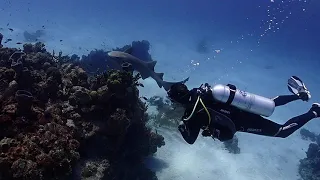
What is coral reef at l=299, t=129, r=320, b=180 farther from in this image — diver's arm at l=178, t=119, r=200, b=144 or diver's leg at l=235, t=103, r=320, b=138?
diver's arm at l=178, t=119, r=200, b=144

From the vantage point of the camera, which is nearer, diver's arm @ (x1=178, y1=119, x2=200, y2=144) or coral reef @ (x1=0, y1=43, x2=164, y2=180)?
coral reef @ (x1=0, y1=43, x2=164, y2=180)

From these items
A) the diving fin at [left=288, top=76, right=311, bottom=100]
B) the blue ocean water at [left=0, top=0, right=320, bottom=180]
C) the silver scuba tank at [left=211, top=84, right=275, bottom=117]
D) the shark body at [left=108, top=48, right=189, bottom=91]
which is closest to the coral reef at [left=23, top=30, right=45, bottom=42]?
the blue ocean water at [left=0, top=0, right=320, bottom=180]

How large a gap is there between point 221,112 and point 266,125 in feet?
5.92

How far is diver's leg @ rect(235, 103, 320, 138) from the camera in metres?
8.17

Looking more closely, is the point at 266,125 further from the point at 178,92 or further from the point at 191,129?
the point at 178,92

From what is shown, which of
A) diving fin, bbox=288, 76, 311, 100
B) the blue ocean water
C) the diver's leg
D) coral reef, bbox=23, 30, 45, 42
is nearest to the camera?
the diver's leg

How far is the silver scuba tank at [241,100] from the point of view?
7387mm

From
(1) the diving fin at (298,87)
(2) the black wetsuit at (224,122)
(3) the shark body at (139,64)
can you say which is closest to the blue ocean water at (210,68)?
(3) the shark body at (139,64)

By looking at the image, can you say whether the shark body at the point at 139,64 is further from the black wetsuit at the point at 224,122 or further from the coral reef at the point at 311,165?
the coral reef at the point at 311,165

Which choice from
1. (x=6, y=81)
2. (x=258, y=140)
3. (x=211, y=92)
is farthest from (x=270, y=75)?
(x=6, y=81)

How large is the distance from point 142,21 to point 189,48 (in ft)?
68.7

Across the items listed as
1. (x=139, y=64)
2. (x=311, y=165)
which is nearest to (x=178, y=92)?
(x=139, y=64)

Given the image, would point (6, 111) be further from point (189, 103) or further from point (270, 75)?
point (270, 75)

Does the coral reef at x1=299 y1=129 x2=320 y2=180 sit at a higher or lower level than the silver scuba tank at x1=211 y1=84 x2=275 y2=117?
lower
